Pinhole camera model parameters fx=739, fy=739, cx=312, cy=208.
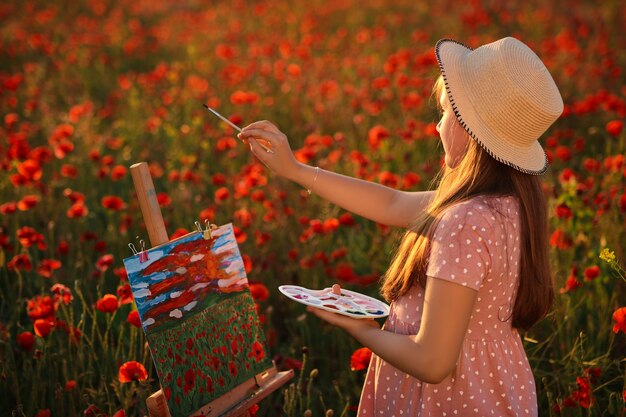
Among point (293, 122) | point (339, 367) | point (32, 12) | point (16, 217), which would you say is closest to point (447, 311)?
point (339, 367)

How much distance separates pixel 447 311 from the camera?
1.64 m

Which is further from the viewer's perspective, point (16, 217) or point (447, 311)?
point (16, 217)

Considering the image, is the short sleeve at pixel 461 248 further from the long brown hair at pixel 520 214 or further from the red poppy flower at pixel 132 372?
the red poppy flower at pixel 132 372

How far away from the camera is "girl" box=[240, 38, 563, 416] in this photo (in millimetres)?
1663

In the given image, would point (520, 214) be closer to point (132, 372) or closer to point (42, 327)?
point (132, 372)

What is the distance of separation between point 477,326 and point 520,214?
30 cm

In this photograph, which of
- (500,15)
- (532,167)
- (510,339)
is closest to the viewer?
(532,167)

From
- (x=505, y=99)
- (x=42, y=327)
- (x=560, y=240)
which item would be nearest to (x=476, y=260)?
(x=505, y=99)

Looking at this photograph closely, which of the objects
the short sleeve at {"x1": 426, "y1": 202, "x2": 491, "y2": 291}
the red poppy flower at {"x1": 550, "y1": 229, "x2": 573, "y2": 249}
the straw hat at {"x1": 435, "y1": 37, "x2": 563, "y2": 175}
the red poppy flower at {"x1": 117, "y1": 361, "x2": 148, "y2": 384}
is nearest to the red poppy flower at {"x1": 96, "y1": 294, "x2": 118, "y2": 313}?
the red poppy flower at {"x1": 117, "y1": 361, "x2": 148, "y2": 384}

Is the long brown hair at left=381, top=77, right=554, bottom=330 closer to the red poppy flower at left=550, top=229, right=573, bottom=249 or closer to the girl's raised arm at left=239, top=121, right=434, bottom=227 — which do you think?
the girl's raised arm at left=239, top=121, right=434, bottom=227

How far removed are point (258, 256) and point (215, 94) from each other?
9.68 feet

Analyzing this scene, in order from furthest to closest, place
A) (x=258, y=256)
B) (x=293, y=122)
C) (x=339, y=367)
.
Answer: (x=293, y=122)
(x=258, y=256)
(x=339, y=367)

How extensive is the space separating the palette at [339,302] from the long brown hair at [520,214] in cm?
10

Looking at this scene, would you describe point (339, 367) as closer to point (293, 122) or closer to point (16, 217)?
point (16, 217)
